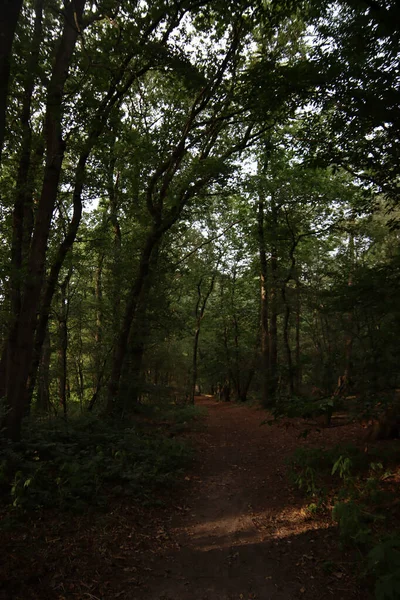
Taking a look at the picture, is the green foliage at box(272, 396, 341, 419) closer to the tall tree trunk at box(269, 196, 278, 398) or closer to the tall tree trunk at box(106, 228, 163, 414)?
the tall tree trunk at box(106, 228, 163, 414)

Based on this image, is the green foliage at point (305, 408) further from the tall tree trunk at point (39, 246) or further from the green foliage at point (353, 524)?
the tall tree trunk at point (39, 246)

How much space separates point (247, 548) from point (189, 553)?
804 mm

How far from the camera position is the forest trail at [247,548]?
141 inches

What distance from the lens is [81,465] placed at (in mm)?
5965

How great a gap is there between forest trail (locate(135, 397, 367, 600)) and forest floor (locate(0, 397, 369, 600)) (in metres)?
0.01

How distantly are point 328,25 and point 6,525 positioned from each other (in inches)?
337

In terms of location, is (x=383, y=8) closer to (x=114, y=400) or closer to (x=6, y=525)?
(x=6, y=525)

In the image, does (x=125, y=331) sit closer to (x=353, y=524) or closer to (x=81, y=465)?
(x=81, y=465)

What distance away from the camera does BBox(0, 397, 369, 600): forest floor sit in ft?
11.4

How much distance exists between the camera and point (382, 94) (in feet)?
14.5

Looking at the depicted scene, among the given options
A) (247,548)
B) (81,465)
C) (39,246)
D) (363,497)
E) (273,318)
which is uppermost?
(39,246)

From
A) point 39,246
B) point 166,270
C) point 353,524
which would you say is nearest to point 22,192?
point 39,246

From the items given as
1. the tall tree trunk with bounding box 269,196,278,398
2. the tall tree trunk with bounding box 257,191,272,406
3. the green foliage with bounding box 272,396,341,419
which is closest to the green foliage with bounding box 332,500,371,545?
the green foliage with bounding box 272,396,341,419

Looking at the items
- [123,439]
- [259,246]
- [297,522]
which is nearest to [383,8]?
[297,522]
